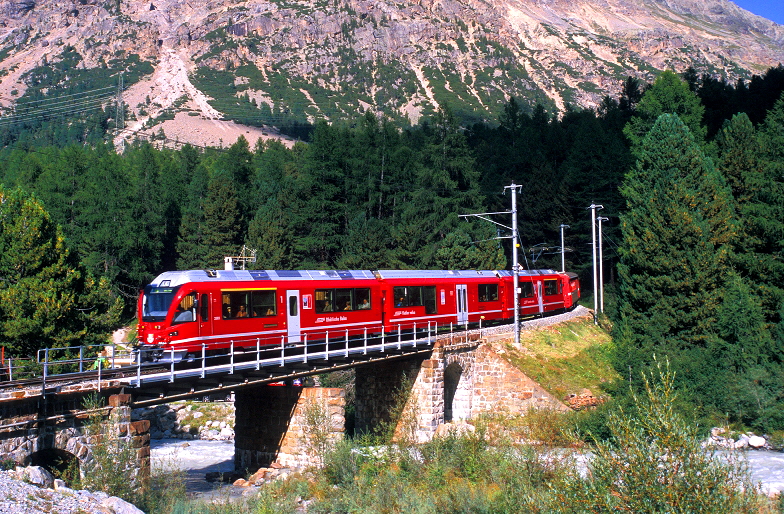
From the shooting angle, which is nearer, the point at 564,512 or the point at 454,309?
the point at 564,512

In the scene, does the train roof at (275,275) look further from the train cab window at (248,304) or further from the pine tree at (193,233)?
the pine tree at (193,233)

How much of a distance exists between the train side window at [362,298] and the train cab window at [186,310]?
8.02m

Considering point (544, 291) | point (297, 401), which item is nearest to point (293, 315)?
point (297, 401)

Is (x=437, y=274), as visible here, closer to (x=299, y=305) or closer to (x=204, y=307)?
(x=299, y=305)

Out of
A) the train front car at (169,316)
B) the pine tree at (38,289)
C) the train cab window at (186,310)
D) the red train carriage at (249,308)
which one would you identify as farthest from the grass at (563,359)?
the pine tree at (38,289)

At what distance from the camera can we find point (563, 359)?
1425 inches

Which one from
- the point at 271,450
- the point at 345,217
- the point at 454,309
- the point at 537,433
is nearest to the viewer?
the point at 271,450

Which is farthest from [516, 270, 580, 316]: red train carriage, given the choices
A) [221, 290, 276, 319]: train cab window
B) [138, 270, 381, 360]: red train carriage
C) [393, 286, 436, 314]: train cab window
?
[221, 290, 276, 319]: train cab window

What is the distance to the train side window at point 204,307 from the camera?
22.7 m

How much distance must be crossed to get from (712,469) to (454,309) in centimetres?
2349

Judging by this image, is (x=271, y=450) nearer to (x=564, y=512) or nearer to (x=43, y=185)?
(x=564, y=512)

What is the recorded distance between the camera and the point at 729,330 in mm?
35125

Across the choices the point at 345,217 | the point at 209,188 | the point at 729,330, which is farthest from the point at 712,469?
the point at 209,188

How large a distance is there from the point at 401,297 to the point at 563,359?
9.73 metres
